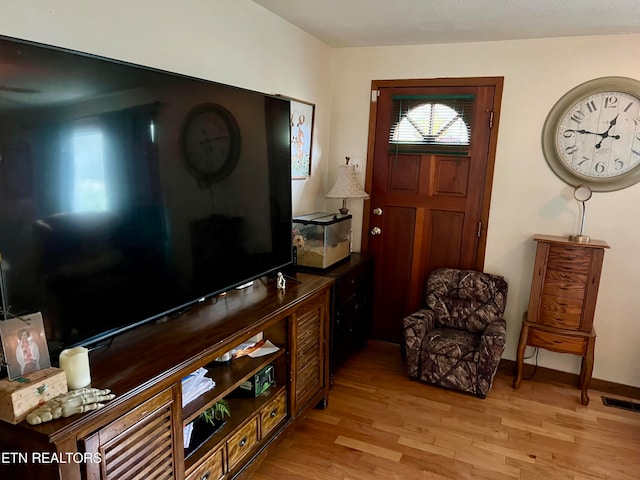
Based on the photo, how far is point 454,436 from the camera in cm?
251

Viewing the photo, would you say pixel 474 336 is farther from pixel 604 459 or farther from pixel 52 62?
pixel 52 62

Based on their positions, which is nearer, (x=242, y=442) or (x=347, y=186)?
(x=242, y=442)

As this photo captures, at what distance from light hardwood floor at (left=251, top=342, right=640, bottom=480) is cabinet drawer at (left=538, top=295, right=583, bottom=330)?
51 cm

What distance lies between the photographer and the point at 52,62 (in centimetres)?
122

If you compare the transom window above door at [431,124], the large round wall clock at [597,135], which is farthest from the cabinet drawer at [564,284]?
the transom window above door at [431,124]

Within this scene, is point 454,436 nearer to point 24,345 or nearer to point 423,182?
point 423,182

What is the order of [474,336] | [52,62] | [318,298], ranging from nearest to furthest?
[52,62]
[318,298]
[474,336]

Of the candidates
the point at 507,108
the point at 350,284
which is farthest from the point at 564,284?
the point at 350,284

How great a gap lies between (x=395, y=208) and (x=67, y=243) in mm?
2579

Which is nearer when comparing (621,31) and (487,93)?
(621,31)

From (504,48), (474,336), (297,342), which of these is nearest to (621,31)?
(504,48)

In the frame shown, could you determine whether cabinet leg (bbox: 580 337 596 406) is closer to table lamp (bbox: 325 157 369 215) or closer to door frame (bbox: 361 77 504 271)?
door frame (bbox: 361 77 504 271)

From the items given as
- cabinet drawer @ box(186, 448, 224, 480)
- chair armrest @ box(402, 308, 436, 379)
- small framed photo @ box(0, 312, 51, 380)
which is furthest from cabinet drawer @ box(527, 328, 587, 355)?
small framed photo @ box(0, 312, 51, 380)

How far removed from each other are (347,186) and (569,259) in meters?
1.54
